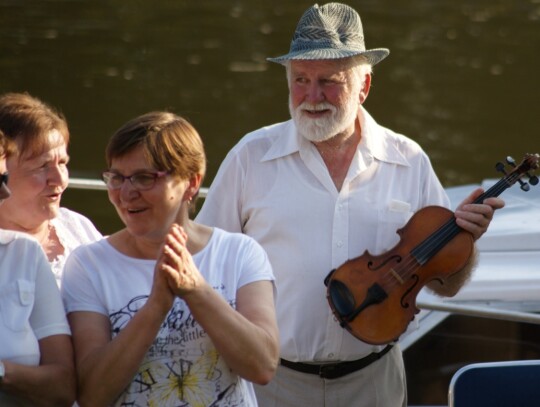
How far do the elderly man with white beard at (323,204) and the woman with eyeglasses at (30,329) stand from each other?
37.7 inches

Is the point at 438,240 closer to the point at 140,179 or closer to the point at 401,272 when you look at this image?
the point at 401,272

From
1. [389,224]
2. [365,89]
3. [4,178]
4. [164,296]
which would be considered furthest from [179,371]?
[365,89]

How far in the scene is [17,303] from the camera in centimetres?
277

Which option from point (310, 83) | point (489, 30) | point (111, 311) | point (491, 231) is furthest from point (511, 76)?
point (111, 311)

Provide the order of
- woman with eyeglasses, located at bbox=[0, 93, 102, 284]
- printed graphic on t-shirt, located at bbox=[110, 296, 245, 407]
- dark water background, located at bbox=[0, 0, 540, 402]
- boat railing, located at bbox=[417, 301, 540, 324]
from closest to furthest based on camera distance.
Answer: printed graphic on t-shirt, located at bbox=[110, 296, 245, 407], woman with eyeglasses, located at bbox=[0, 93, 102, 284], boat railing, located at bbox=[417, 301, 540, 324], dark water background, located at bbox=[0, 0, 540, 402]

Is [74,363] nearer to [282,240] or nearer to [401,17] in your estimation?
[282,240]

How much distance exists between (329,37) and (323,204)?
1.69 ft

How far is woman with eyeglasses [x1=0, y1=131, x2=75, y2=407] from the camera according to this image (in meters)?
2.70

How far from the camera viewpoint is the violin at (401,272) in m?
3.51

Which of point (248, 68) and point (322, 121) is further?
point (248, 68)

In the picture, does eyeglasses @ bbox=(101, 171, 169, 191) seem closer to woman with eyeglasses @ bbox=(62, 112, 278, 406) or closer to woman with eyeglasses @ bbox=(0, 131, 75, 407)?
woman with eyeglasses @ bbox=(62, 112, 278, 406)

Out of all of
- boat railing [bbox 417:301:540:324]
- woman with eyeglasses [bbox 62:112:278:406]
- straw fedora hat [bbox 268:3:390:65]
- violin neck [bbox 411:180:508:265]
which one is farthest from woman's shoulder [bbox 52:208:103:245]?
boat railing [bbox 417:301:540:324]

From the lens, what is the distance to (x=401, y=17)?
14789mm

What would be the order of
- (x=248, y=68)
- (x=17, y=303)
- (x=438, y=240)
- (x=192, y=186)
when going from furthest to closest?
(x=248, y=68), (x=438, y=240), (x=192, y=186), (x=17, y=303)
